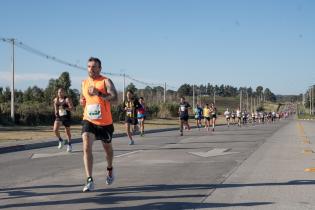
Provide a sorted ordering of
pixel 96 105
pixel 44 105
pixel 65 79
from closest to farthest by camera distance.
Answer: pixel 96 105, pixel 44 105, pixel 65 79

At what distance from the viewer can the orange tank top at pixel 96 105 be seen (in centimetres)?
806

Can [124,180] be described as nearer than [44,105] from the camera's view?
Yes

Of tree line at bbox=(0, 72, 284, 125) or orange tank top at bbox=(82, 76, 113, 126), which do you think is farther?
tree line at bbox=(0, 72, 284, 125)

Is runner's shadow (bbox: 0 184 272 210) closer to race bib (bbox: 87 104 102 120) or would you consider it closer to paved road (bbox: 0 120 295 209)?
paved road (bbox: 0 120 295 209)

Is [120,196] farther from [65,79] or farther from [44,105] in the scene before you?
[65,79]

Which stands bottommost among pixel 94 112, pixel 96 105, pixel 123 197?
pixel 123 197

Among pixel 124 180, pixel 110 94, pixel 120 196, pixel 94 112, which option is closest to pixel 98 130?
pixel 94 112

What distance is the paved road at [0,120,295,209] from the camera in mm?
7215

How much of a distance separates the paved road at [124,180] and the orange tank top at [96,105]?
105 centimetres

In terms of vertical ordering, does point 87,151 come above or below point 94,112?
below

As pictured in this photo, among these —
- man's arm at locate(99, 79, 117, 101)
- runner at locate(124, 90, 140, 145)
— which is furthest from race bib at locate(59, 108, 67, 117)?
man's arm at locate(99, 79, 117, 101)

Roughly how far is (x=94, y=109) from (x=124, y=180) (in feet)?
5.51

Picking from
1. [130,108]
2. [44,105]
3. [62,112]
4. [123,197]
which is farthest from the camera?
[44,105]

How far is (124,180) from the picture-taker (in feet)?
30.2
